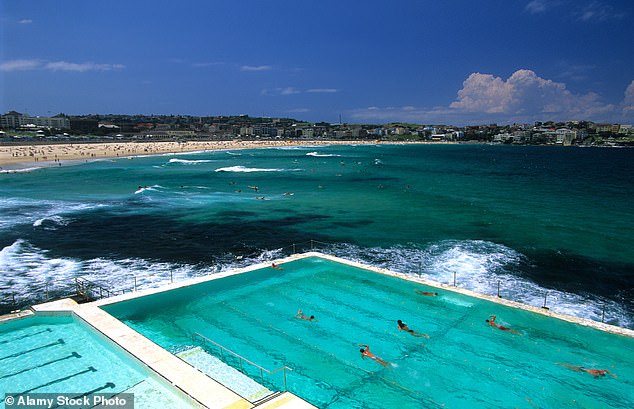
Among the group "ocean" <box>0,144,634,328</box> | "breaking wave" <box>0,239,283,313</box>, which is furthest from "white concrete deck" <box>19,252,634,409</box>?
"breaking wave" <box>0,239,283,313</box>

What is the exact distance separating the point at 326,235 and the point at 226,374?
16708mm

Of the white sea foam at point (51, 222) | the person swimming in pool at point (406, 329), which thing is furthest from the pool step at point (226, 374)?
the white sea foam at point (51, 222)

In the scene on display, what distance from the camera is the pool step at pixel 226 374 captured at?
897 cm

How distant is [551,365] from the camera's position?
10.8 m

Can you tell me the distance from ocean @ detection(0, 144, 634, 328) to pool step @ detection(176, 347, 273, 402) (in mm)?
5388

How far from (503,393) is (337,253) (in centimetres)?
1300

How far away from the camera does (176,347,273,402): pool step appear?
29.4 feet

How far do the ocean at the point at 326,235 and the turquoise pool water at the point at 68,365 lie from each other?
3.65 meters

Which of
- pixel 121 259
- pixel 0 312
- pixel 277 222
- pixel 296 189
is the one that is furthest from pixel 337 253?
pixel 296 189

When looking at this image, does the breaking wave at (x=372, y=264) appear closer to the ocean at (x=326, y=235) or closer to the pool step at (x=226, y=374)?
the ocean at (x=326, y=235)

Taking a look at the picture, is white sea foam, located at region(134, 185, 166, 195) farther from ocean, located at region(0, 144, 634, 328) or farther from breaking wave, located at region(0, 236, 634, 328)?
breaking wave, located at region(0, 236, 634, 328)

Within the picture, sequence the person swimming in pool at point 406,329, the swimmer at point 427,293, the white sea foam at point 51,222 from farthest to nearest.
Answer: the white sea foam at point 51,222
the swimmer at point 427,293
the person swimming in pool at point 406,329

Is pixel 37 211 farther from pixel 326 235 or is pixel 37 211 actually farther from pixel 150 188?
pixel 326 235

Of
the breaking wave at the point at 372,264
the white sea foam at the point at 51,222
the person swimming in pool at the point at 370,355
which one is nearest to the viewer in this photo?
the person swimming in pool at the point at 370,355
